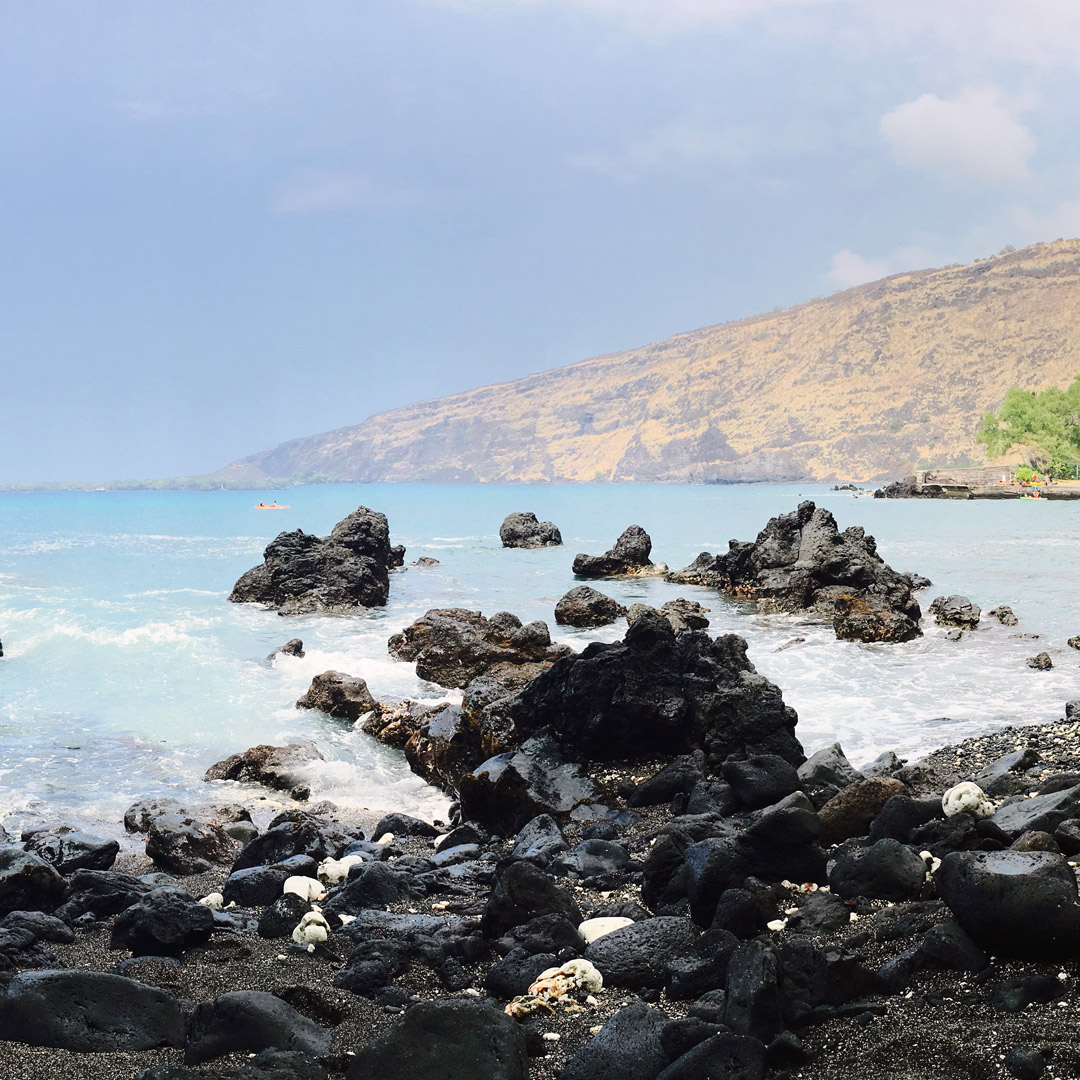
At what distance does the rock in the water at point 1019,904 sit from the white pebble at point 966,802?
1.68m

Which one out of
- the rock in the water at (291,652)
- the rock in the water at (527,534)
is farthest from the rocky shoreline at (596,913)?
the rock in the water at (527,534)

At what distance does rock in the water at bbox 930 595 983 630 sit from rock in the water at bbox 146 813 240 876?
14.0m

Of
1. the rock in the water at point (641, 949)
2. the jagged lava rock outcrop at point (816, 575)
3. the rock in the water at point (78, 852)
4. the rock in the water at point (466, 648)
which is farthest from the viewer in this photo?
the jagged lava rock outcrop at point (816, 575)

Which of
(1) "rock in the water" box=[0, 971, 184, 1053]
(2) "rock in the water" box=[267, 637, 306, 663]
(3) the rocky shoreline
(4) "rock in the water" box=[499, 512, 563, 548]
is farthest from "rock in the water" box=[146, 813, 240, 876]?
(4) "rock in the water" box=[499, 512, 563, 548]

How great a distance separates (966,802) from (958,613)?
13.5 meters

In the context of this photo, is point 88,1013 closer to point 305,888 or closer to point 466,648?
point 305,888

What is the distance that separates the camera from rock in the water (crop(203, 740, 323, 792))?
9.80 meters

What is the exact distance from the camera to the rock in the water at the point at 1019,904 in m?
3.49

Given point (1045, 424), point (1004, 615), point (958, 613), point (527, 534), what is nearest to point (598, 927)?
point (958, 613)

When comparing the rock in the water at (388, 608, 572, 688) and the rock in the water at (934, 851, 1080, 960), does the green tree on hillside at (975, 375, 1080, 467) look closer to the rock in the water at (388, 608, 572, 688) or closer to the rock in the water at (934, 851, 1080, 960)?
the rock in the water at (388, 608, 572, 688)

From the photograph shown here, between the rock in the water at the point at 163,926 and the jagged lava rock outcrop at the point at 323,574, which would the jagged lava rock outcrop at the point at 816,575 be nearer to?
the jagged lava rock outcrop at the point at 323,574

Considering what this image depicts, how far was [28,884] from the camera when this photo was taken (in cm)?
583

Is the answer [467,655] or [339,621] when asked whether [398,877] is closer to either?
[467,655]

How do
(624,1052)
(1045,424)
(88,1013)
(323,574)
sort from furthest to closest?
(1045,424) < (323,574) < (88,1013) < (624,1052)
